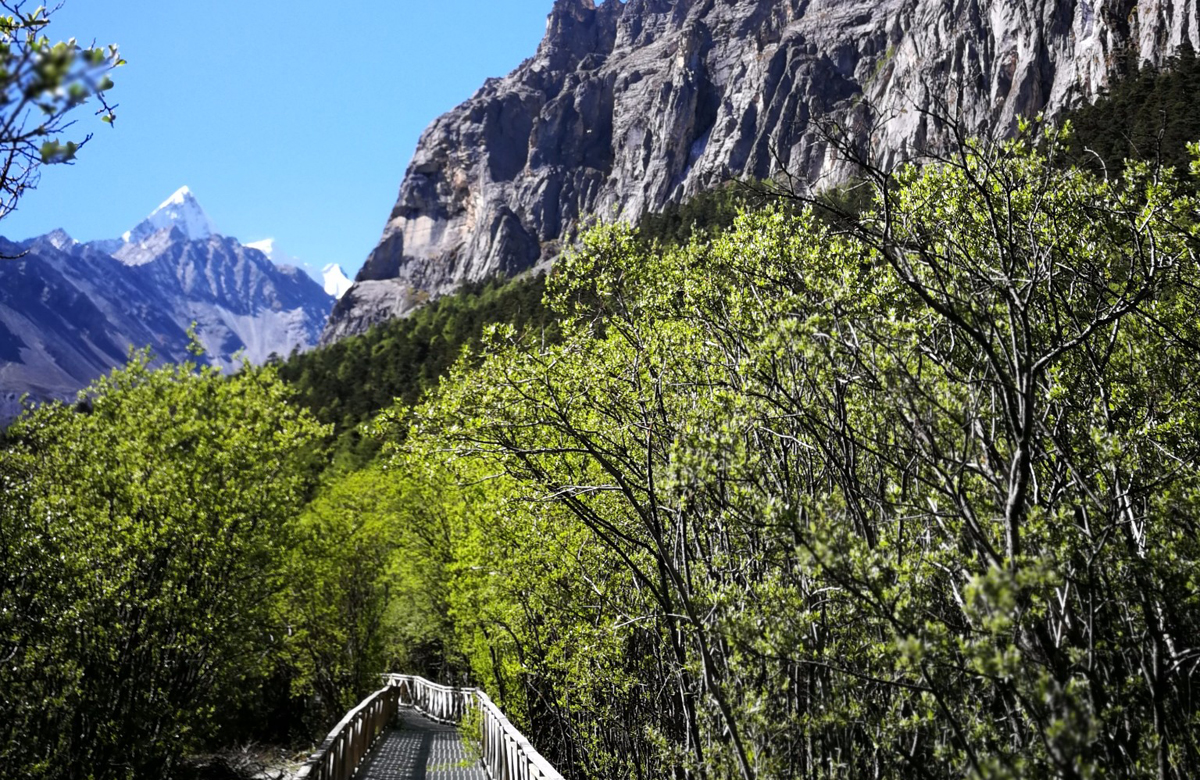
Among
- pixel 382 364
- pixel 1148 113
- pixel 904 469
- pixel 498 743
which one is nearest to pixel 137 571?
pixel 498 743

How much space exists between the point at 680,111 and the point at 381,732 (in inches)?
6022

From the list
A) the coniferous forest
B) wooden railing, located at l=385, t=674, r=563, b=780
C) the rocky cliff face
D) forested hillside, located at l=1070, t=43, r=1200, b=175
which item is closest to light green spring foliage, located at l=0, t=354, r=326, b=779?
the coniferous forest

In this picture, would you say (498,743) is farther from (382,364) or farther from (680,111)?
(680,111)

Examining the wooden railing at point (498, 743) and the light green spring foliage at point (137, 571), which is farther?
the light green spring foliage at point (137, 571)

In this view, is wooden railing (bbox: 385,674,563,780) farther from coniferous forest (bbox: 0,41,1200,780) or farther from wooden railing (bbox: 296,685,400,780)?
wooden railing (bbox: 296,685,400,780)

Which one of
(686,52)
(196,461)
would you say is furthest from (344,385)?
(686,52)

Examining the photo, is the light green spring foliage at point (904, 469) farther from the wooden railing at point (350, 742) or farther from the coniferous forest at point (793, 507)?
the wooden railing at point (350, 742)

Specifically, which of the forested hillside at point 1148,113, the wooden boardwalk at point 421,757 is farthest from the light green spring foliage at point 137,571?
Result: the forested hillside at point 1148,113

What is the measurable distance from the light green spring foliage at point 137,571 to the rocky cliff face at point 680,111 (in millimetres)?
94618

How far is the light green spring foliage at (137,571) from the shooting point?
9.25 meters

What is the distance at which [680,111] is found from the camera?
513ft

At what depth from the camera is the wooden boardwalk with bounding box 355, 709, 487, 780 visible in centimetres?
1435

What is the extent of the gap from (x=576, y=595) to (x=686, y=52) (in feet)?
560

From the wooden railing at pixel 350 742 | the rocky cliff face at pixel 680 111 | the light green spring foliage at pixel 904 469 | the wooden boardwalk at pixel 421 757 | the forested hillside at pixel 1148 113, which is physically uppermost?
the rocky cliff face at pixel 680 111
